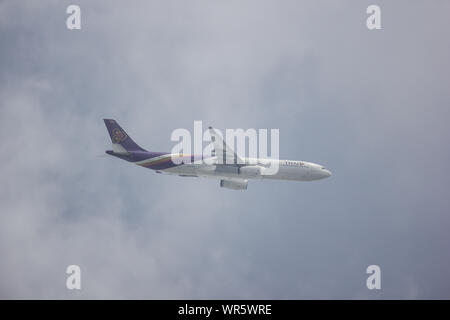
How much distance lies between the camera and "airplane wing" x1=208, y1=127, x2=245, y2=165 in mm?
65812

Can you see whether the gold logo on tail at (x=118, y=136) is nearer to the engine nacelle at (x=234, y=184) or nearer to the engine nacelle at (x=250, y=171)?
the engine nacelle at (x=234, y=184)

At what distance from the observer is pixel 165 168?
67.6m

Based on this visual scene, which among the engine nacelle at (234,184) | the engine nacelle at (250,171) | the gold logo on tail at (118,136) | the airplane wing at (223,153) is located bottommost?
the engine nacelle at (234,184)

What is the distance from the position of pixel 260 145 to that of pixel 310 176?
9.12 metres

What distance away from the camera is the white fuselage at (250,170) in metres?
67.1

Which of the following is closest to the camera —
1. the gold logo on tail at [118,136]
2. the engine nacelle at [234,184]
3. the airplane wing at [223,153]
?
the airplane wing at [223,153]

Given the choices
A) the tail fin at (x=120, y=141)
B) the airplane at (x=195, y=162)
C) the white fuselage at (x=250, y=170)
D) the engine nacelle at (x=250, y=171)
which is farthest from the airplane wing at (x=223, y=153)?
the tail fin at (x=120, y=141)

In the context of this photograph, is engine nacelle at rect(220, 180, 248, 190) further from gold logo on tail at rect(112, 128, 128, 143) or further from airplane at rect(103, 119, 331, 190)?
gold logo on tail at rect(112, 128, 128, 143)

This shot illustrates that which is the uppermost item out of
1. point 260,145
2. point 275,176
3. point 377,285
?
point 260,145

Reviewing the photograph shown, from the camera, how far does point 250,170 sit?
220ft

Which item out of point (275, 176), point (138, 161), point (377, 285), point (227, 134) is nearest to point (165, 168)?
point (138, 161)

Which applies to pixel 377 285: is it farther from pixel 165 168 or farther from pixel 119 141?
pixel 119 141

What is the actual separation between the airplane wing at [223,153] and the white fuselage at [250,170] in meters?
0.70
